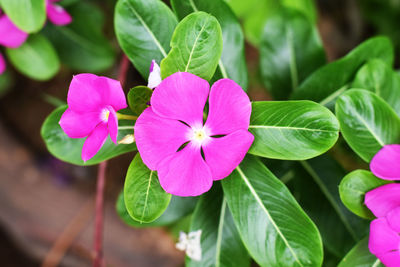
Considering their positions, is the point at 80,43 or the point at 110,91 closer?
the point at 110,91

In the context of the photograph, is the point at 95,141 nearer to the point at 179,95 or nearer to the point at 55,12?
the point at 179,95

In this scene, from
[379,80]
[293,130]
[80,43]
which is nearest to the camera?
[293,130]

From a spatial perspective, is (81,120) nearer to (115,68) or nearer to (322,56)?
(322,56)

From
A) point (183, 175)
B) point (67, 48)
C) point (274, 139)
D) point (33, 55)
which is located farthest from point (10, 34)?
point (274, 139)

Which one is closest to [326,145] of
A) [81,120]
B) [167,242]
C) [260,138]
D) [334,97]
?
[260,138]

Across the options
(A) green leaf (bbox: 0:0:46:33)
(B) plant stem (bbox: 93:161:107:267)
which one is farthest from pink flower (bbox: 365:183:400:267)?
(A) green leaf (bbox: 0:0:46:33)

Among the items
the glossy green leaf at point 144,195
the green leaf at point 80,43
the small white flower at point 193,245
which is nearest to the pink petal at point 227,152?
the glossy green leaf at point 144,195
